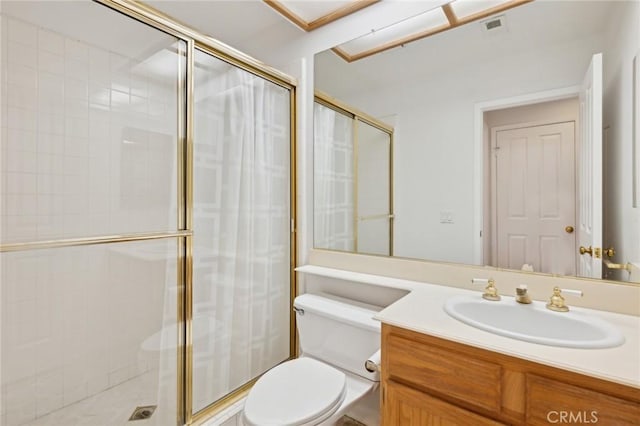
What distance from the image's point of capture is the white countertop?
77 cm

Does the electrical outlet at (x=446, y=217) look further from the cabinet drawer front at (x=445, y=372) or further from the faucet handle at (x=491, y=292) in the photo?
the cabinet drawer front at (x=445, y=372)

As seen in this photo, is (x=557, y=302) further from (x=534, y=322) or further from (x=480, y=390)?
(x=480, y=390)

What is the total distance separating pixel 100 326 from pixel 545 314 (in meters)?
1.95

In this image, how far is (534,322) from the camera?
116 cm

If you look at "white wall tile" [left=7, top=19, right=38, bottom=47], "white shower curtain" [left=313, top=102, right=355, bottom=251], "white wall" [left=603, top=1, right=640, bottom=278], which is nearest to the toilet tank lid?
"white shower curtain" [left=313, top=102, right=355, bottom=251]

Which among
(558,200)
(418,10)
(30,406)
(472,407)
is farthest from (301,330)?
(418,10)

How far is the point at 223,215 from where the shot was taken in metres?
1.70

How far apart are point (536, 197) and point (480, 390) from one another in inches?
33.2

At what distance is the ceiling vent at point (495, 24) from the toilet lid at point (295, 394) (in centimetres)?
174

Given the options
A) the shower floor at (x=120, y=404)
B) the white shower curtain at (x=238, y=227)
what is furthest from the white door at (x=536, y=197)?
the shower floor at (x=120, y=404)

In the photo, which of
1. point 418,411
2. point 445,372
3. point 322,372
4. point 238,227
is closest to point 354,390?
point 322,372

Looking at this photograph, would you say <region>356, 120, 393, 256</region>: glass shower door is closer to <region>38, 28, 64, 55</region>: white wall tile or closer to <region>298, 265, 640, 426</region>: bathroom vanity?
<region>298, 265, 640, 426</region>: bathroom vanity

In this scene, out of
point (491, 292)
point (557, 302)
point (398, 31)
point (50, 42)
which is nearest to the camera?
point (557, 302)

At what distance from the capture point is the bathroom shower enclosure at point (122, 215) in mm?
1265
